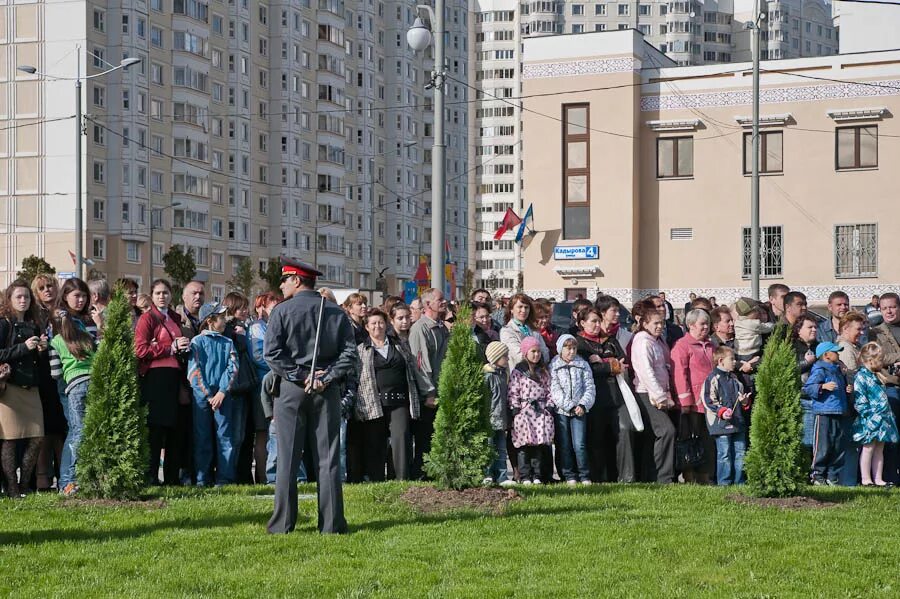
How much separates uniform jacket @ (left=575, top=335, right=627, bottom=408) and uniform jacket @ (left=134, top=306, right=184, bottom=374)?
4534 mm

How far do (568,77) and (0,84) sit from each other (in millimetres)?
44192

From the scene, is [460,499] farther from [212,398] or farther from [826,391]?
[826,391]

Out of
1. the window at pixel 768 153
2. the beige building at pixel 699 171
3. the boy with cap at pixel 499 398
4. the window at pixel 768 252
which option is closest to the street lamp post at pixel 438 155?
the boy with cap at pixel 499 398

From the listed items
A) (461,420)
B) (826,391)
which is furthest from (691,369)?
(461,420)

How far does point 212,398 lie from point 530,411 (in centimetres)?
348

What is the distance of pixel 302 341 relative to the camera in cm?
1076

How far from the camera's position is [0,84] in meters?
78.9

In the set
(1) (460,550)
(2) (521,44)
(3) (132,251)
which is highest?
(2) (521,44)

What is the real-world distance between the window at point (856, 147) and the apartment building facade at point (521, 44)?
9750cm

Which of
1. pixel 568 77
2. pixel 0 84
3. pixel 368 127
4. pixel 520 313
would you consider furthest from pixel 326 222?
pixel 520 313

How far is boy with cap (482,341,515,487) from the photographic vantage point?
1423cm

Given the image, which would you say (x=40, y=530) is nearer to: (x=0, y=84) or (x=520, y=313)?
(x=520, y=313)

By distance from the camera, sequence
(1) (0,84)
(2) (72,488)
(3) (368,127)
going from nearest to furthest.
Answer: (2) (72,488) → (1) (0,84) → (3) (368,127)

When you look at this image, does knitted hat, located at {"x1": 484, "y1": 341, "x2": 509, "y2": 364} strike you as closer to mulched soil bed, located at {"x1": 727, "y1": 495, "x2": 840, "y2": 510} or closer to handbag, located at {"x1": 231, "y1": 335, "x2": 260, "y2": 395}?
handbag, located at {"x1": 231, "y1": 335, "x2": 260, "y2": 395}
